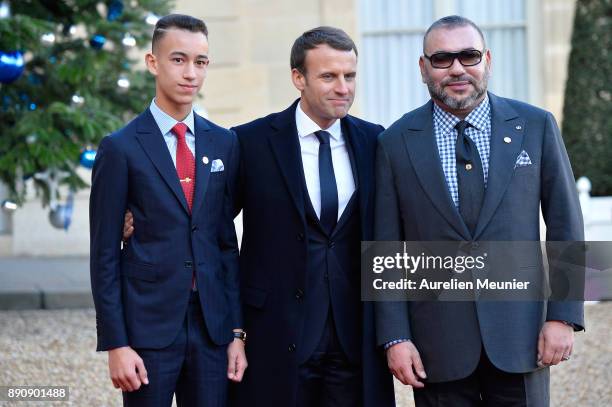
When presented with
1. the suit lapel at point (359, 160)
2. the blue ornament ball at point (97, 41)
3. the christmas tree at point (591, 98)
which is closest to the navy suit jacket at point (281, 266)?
the suit lapel at point (359, 160)

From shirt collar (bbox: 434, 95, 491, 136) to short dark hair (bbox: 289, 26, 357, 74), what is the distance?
1.43ft

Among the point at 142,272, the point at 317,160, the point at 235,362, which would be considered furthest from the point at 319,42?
the point at 235,362

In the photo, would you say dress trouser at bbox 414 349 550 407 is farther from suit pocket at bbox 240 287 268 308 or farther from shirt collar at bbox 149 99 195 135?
shirt collar at bbox 149 99 195 135

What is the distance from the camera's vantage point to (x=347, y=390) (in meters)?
3.91

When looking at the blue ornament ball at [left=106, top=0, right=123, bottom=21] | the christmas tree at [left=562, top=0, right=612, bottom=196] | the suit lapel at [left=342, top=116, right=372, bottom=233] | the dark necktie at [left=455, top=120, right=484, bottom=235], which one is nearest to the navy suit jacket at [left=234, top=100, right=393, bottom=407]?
the suit lapel at [left=342, top=116, right=372, bottom=233]

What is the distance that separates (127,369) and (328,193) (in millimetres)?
957

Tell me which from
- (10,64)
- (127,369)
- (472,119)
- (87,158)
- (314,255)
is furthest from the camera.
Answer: (87,158)

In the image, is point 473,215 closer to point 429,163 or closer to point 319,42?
point 429,163

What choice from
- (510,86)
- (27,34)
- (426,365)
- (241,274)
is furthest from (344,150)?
(510,86)

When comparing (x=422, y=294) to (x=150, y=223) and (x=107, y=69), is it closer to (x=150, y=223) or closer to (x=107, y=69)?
(x=150, y=223)

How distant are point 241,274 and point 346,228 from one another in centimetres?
44

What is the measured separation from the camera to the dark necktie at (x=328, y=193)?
3.91m

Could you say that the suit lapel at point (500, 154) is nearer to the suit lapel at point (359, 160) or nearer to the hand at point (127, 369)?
the suit lapel at point (359, 160)

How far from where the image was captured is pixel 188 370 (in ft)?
12.1
